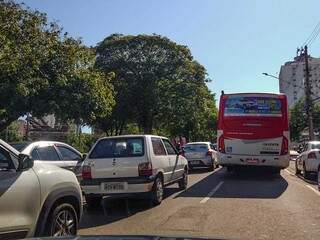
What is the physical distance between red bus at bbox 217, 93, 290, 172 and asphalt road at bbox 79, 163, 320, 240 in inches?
159

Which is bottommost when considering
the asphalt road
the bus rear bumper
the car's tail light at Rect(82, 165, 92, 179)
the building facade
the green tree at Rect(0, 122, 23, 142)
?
the asphalt road

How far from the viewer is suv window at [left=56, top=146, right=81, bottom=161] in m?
13.4

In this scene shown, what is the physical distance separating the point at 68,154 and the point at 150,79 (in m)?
36.7

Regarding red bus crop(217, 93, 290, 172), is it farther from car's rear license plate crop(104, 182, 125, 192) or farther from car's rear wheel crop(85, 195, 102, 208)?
car's rear license plate crop(104, 182, 125, 192)

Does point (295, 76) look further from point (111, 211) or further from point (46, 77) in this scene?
point (111, 211)

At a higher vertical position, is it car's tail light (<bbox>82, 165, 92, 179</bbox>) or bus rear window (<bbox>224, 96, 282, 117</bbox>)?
bus rear window (<bbox>224, 96, 282, 117</bbox>)

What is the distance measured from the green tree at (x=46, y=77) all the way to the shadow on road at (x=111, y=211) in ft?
30.5

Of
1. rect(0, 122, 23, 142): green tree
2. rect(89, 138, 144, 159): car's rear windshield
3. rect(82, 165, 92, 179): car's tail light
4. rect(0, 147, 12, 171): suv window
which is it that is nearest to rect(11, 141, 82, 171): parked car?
rect(82, 165, 92, 179): car's tail light

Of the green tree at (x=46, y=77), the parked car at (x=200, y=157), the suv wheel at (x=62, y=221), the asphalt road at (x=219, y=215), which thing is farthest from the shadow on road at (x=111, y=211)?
the parked car at (x=200, y=157)

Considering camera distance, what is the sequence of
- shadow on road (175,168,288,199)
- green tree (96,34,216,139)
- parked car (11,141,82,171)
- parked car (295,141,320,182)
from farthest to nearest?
1. green tree (96,34,216,139)
2. parked car (295,141,320,182)
3. shadow on road (175,168,288,199)
4. parked car (11,141,82,171)

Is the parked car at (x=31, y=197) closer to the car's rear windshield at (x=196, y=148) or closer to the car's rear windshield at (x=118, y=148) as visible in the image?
the car's rear windshield at (x=118, y=148)

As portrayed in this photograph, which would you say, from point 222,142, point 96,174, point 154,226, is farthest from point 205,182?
point 154,226

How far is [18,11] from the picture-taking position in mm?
23812

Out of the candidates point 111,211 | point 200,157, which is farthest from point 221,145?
point 111,211
